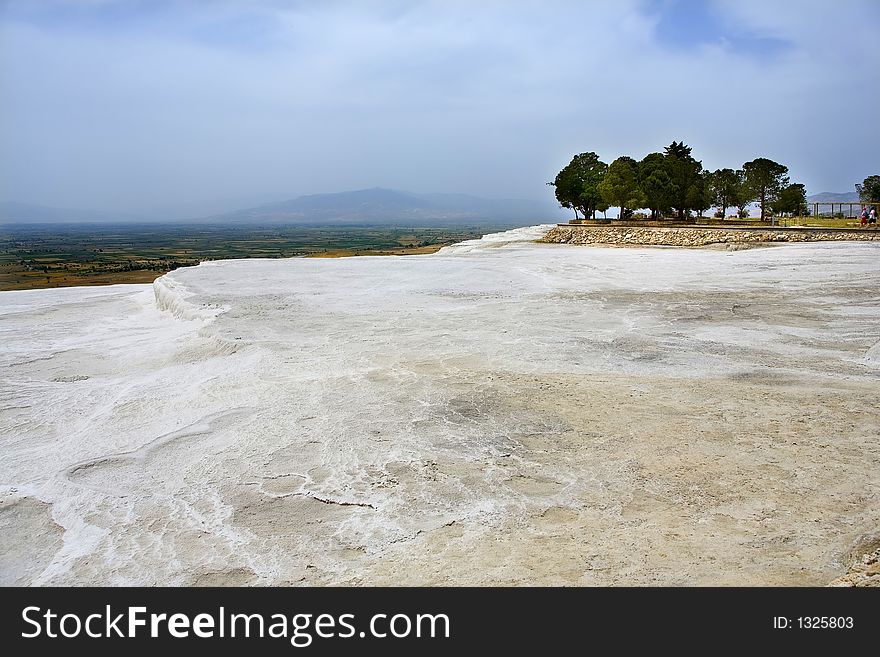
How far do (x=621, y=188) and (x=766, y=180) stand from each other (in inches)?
333

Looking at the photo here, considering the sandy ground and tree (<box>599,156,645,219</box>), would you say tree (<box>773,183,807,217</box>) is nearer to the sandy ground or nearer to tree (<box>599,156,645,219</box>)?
tree (<box>599,156,645,219</box>)

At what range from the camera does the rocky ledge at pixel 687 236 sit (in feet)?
86.3

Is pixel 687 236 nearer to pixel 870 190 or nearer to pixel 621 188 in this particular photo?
pixel 621 188

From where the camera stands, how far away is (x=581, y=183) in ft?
164

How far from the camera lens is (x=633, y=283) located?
52.7 feet

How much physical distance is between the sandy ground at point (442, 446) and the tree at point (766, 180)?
1199 inches

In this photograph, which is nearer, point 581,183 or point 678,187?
point 678,187

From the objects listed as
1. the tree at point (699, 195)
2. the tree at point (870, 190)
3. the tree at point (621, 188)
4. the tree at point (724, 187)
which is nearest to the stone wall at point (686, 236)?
the tree at point (621, 188)

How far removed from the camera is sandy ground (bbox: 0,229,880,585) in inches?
170

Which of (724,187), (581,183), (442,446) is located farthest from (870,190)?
(442,446)

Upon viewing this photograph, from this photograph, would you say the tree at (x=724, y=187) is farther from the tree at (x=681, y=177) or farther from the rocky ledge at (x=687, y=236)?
the rocky ledge at (x=687, y=236)

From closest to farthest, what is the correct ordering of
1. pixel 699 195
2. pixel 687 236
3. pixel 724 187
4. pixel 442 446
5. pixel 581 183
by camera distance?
1. pixel 442 446
2. pixel 687 236
3. pixel 699 195
4. pixel 724 187
5. pixel 581 183
